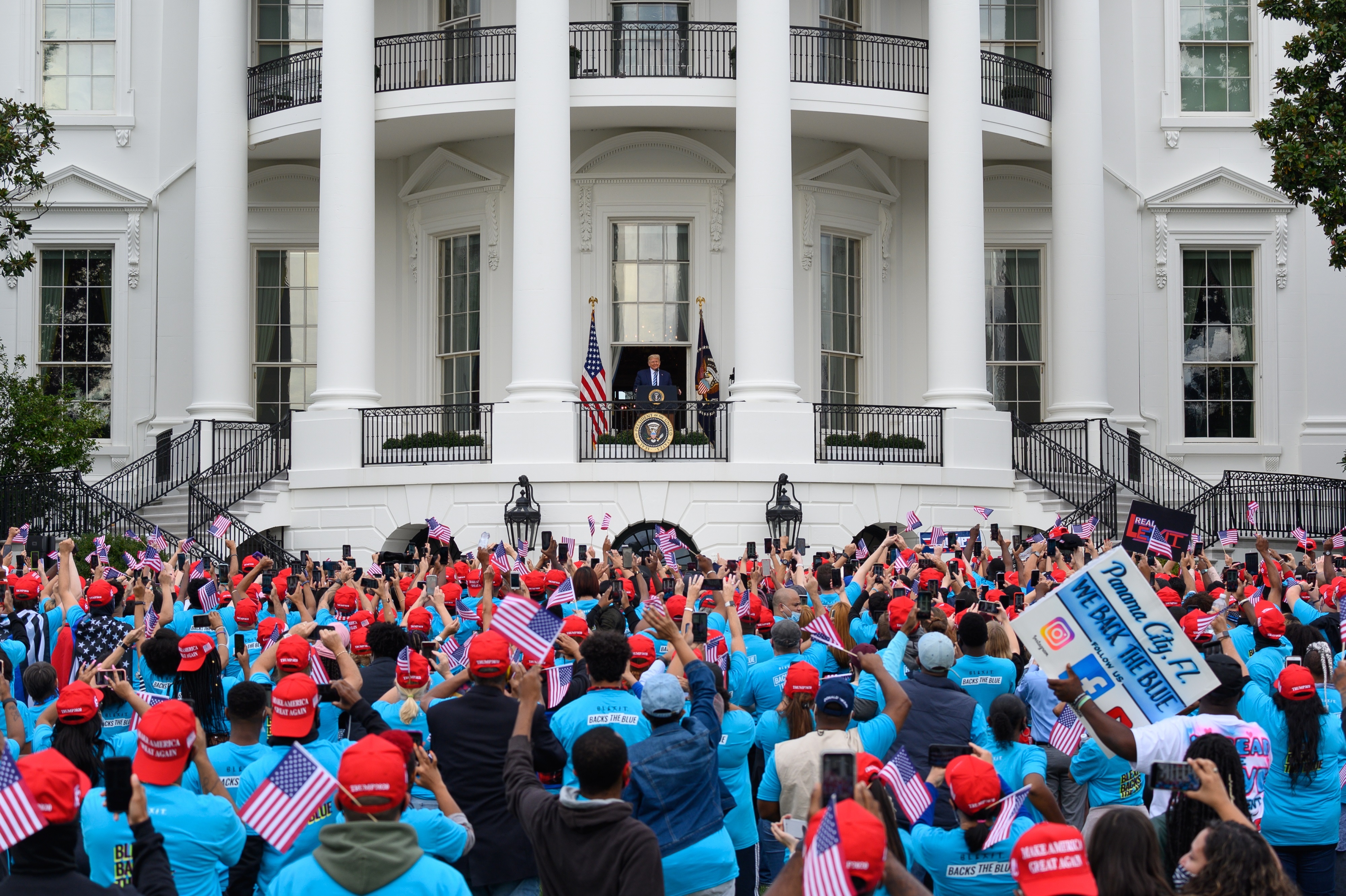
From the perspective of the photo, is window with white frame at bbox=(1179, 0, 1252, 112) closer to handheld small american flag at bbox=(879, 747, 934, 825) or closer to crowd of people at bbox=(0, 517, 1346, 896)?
crowd of people at bbox=(0, 517, 1346, 896)

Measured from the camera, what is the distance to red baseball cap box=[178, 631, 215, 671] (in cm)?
814

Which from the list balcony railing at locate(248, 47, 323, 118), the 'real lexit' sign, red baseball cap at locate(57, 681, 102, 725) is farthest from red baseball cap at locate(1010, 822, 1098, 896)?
balcony railing at locate(248, 47, 323, 118)

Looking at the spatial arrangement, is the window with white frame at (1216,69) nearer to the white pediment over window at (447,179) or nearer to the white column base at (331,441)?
the white pediment over window at (447,179)

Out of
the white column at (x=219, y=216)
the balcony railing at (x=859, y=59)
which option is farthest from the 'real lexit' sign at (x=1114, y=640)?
the white column at (x=219, y=216)

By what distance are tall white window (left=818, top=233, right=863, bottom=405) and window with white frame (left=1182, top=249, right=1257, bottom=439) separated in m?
6.79

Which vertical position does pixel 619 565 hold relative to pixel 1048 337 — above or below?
below

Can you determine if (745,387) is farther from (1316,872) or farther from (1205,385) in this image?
(1316,872)

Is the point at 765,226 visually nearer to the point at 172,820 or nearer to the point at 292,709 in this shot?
the point at 292,709

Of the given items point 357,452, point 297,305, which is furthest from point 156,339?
point 357,452

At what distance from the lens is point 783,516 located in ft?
77.8

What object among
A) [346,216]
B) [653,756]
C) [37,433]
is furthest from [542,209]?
[653,756]

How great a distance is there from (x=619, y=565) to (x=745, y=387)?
8910 mm

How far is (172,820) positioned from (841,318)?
970 inches

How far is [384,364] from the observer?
1175 inches
